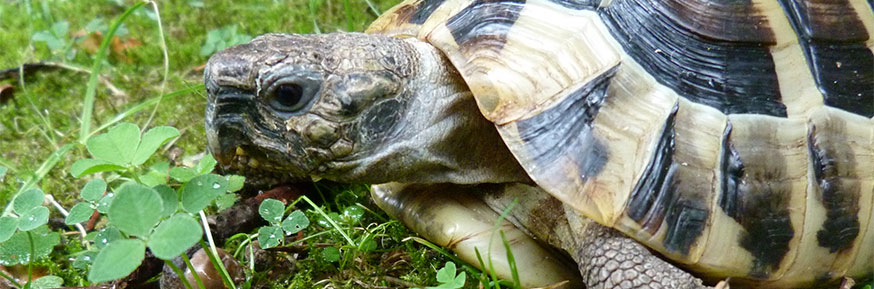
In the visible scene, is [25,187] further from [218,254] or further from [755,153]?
[755,153]

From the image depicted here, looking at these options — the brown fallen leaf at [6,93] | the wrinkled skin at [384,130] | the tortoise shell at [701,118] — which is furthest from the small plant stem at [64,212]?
the tortoise shell at [701,118]

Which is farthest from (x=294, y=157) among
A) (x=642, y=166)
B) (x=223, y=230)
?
(x=642, y=166)

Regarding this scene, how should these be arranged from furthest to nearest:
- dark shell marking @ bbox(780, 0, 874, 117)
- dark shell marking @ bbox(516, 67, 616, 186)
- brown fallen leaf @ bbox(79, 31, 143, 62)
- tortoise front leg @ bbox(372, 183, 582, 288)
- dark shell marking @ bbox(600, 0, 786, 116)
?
brown fallen leaf @ bbox(79, 31, 143, 62), tortoise front leg @ bbox(372, 183, 582, 288), dark shell marking @ bbox(780, 0, 874, 117), dark shell marking @ bbox(600, 0, 786, 116), dark shell marking @ bbox(516, 67, 616, 186)

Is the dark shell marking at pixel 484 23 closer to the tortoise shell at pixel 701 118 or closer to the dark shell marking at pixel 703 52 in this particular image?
the tortoise shell at pixel 701 118

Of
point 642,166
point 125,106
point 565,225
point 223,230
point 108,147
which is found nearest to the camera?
point 642,166

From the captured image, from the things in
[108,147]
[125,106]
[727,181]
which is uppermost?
[108,147]

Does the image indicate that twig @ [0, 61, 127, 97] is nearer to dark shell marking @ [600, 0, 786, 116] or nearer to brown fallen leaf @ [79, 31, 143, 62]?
brown fallen leaf @ [79, 31, 143, 62]

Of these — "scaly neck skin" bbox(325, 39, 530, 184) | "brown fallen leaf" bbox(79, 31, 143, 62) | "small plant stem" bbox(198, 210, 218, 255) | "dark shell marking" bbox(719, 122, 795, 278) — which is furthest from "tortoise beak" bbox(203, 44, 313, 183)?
"brown fallen leaf" bbox(79, 31, 143, 62)

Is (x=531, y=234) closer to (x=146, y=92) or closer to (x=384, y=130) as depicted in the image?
(x=384, y=130)
